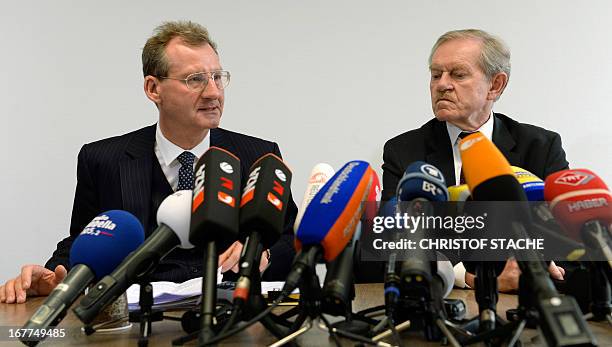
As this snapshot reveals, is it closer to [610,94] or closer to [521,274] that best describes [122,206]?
[521,274]

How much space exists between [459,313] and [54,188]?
2197mm

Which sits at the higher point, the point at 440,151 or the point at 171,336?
the point at 440,151

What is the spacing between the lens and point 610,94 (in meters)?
2.84

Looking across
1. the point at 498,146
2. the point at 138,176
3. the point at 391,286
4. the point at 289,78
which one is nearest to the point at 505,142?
the point at 498,146

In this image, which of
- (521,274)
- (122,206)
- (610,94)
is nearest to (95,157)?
(122,206)

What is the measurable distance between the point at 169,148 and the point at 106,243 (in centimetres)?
115

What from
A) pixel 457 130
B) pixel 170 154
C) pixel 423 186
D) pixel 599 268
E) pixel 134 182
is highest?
pixel 457 130

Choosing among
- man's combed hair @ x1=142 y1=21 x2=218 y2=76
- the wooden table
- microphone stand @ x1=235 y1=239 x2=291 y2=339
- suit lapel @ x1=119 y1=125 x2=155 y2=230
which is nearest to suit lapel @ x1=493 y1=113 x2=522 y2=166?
the wooden table

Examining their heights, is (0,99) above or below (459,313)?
above

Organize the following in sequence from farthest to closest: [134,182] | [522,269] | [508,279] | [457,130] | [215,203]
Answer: [457,130] < [134,182] < [508,279] < [215,203] < [522,269]

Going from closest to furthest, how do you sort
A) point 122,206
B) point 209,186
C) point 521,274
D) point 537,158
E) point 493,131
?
A: point 521,274
point 209,186
point 122,206
point 537,158
point 493,131

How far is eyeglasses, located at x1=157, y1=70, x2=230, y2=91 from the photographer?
2.08m

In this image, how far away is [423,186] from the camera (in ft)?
2.81

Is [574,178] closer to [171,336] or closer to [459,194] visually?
[459,194]
